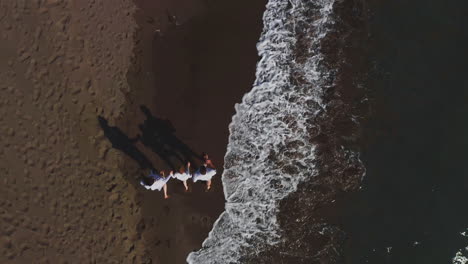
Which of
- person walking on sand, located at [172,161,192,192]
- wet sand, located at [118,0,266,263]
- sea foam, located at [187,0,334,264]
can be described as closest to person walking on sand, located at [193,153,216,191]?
person walking on sand, located at [172,161,192,192]

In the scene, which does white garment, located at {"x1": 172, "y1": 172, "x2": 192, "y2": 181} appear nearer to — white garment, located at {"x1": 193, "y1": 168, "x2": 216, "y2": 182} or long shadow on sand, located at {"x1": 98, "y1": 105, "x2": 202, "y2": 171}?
white garment, located at {"x1": 193, "y1": 168, "x2": 216, "y2": 182}

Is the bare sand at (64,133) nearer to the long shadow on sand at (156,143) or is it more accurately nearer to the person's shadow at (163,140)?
the long shadow on sand at (156,143)

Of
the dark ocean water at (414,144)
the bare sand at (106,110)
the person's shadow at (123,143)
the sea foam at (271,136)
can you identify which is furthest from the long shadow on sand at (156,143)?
the dark ocean water at (414,144)

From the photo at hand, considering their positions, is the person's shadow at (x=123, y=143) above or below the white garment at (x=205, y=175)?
above

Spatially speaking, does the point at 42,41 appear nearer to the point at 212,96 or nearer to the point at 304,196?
the point at 212,96

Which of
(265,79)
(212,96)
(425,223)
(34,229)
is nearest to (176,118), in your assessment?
(212,96)

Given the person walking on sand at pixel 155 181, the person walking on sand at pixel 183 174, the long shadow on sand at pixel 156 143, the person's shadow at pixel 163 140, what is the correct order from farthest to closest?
the person's shadow at pixel 163 140
the long shadow on sand at pixel 156 143
the person walking on sand at pixel 183 174
the person walking on sand at pixel 155 181
